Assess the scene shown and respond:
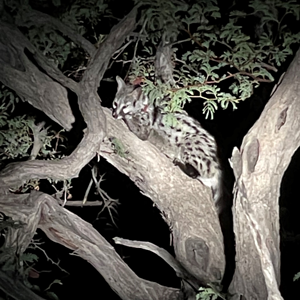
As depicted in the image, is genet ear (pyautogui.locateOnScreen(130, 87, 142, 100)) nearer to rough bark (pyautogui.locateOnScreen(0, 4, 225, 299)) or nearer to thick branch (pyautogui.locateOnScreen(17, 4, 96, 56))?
rough bark (pyautogui.locateOnScreen(0, 4, 225, 299))

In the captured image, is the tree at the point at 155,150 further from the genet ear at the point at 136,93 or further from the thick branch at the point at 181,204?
the genet ear at the point at 136,93

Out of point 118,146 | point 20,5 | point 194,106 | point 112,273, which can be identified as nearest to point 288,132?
point 118,146

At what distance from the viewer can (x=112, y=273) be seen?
2188 millimetres

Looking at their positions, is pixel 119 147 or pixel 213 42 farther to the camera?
pixel 119 147

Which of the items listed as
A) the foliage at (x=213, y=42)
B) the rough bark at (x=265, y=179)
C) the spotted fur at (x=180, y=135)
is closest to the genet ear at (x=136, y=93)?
the spotted fur at (x=180, y=135)

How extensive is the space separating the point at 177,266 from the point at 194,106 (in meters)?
1.29

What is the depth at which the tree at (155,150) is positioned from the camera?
72.1 inches

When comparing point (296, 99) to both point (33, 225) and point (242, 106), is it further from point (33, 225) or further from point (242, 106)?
point (242, 106)

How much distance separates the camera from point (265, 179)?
6.03ft

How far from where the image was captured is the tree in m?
1.83

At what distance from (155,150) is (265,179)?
0.52 m

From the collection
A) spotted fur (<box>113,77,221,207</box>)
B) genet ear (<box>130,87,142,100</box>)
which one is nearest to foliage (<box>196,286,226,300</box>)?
spotted fur (<box>113,77,221,207</box>)

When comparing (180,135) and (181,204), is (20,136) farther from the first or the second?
(181,204)

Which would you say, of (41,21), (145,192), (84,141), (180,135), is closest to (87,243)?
(145,192)
